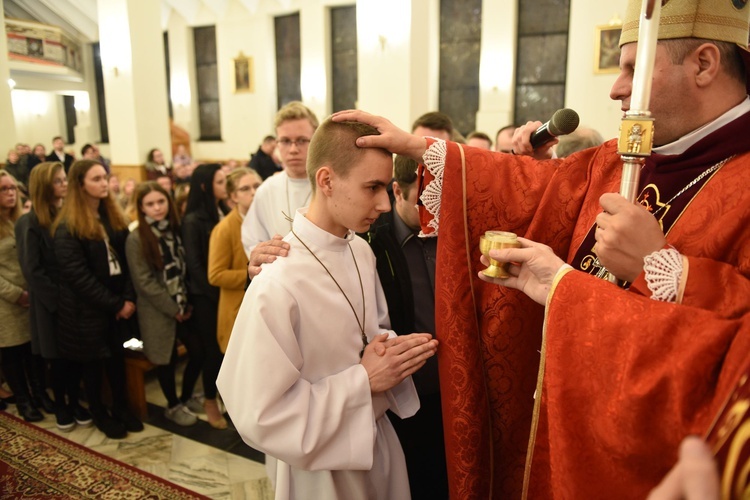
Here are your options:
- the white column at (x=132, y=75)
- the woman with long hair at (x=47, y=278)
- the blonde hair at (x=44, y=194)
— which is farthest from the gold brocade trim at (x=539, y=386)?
the white column at (x=132, y=75)

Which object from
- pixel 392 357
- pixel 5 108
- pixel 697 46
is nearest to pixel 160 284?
pixel 392 357

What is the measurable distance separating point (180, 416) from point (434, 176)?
123 inches

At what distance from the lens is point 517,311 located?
1722mm

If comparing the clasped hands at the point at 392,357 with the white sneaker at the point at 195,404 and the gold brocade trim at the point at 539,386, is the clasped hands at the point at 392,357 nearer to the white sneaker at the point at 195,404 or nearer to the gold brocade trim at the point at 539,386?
the gold brocade trim at the point at 539,386

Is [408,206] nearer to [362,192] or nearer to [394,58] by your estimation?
[362,192]

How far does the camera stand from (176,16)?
15328 millimetres

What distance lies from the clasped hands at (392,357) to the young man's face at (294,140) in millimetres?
1679

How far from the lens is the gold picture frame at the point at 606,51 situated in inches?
413

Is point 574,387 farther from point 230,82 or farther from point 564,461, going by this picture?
point 230,82

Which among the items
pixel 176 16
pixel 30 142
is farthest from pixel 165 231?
pixel 30 142

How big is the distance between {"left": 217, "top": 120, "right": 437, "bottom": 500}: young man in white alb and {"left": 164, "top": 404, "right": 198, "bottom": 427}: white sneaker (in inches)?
101

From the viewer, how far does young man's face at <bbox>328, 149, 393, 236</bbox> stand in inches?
65.6

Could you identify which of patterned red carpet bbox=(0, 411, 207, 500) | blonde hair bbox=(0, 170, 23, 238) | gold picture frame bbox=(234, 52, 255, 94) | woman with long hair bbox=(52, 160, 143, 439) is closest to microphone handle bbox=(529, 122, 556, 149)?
patterned red carpet bbox=(0, 411, 207, 500)

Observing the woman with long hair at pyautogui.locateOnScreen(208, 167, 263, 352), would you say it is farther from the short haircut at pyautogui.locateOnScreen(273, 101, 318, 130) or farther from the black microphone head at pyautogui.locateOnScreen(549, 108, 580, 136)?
the black microphone head at pyautogui.locateOnScreen(549, 108, 580, 136)
